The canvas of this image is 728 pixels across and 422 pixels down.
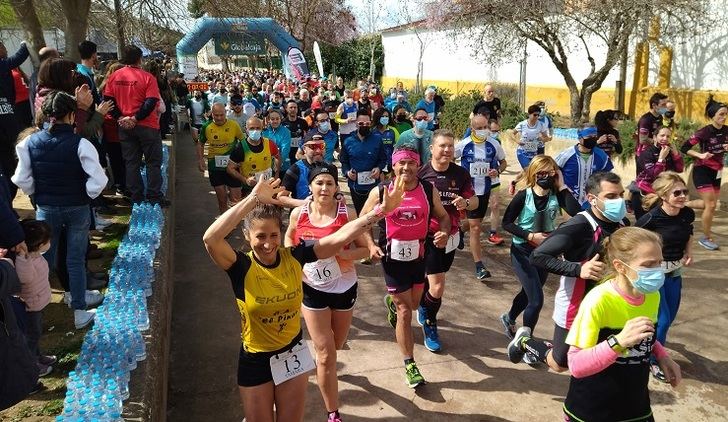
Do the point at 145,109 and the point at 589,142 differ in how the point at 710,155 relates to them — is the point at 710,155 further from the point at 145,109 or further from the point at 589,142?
the point at 145,109

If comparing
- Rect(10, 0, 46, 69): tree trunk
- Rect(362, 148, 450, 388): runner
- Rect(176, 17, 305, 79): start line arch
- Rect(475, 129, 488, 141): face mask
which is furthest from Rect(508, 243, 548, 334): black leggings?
Rect(176, 17, 305, 79): start line arch

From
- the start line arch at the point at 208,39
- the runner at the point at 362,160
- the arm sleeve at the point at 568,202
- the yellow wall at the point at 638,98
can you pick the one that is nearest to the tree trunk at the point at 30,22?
the runner at the point at 362,160

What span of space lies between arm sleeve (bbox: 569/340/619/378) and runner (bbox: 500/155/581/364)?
2.01 meters

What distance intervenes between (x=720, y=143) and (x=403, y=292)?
5579mm

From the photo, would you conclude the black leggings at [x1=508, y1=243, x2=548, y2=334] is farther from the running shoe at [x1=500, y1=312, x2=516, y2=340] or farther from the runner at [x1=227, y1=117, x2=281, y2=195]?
the runner at [x1=227, y1=117, x2=281, y2=195]

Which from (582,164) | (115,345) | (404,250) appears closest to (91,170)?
(115,345)

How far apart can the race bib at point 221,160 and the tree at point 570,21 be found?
9.19 m

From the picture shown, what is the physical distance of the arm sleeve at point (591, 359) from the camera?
8.31ft

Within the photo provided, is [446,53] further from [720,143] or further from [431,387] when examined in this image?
[431,387]

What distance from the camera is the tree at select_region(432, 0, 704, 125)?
1273 cm

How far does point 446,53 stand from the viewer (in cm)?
2777

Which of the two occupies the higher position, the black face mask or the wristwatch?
the black face mask

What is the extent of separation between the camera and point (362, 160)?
7250 millimetres

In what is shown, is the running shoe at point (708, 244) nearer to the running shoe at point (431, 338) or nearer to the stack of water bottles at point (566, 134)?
the running shoe at point (431, 338)
